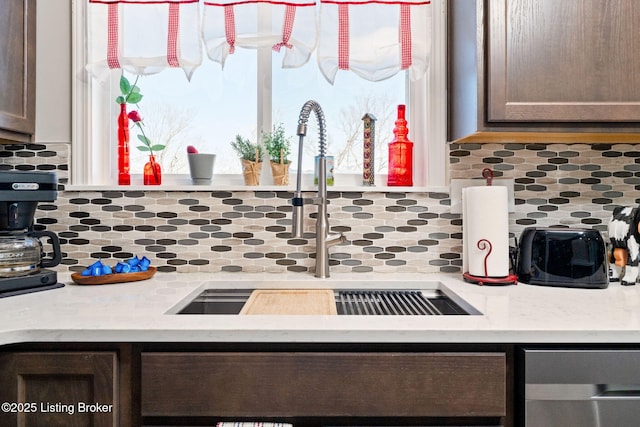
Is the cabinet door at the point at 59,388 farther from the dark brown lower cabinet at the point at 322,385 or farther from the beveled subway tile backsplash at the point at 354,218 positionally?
the beveled subway tile backsplash at the point at 354,218

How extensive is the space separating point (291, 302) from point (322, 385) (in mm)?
404

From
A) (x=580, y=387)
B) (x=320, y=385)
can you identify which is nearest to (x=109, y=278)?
(x=320, y=385)

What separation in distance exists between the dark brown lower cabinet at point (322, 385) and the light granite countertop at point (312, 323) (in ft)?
0.14

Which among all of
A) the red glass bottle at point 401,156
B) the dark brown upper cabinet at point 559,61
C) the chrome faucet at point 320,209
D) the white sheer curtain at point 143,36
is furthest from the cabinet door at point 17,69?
the dark brown upper cabinet at point 559,61

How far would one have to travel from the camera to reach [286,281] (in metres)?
1.50

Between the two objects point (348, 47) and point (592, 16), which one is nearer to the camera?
point (592, 16)

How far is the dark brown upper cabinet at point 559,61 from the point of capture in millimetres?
1296

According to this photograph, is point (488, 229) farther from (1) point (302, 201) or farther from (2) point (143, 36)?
(2) point (143, 36)

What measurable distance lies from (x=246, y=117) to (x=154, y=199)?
47 cm

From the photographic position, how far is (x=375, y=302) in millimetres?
1353

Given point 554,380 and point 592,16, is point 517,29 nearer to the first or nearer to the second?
point 592,16

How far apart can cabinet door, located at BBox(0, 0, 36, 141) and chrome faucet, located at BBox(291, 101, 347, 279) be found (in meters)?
0.92

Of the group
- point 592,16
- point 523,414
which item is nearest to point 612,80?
point 592,16

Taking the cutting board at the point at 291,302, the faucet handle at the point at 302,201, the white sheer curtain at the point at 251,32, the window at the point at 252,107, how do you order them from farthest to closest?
the window at the point at 252,107
the white sheer curtain at the point at 251,32
the faucet handle at the point at 302,201
the cutting board at the point at 291,302
